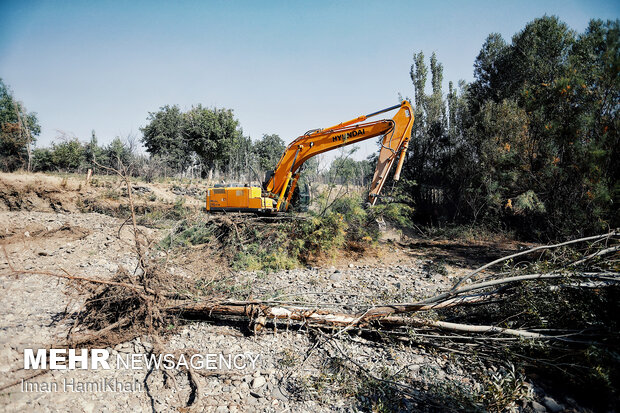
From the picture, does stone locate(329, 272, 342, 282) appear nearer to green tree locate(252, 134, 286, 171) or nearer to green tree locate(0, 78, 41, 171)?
green tree locate(0, 78, 41, 171)

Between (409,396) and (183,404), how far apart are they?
1983 millimetres

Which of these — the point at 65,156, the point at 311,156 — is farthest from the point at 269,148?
the point at 311,156

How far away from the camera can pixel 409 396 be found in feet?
8.60

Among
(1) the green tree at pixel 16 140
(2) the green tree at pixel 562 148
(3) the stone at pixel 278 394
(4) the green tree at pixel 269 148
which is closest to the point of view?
(3) the stone at pixel 278 394

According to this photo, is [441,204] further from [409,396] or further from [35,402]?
[35,402]

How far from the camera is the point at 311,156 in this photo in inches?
327

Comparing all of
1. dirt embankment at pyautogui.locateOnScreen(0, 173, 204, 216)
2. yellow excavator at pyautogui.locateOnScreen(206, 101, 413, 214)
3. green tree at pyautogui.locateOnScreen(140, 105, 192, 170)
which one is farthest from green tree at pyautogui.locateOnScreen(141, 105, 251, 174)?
yellow excavator at pyautogui.locateOnScreen(206, 101, 413, 214)

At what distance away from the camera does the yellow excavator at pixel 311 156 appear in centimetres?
739

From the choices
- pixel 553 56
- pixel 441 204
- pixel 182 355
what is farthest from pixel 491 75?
pixel 182 355

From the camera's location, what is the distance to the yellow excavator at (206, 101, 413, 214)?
24.2ft

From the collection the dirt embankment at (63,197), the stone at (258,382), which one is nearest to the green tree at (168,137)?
the dirt embankment at (63,197)

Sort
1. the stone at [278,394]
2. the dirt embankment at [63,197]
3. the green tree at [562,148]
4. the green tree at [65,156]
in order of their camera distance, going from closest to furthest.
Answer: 1. the stone at [278,394]
2. the green tree at [562,148]
3. the dirt embankment at [63,197]
4. the green tree at [65,156]

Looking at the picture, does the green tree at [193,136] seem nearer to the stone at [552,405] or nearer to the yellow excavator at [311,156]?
the yellow excavator at [311,156]

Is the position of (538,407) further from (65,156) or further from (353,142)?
(65,156)
